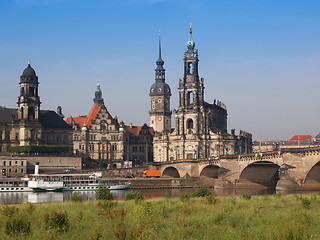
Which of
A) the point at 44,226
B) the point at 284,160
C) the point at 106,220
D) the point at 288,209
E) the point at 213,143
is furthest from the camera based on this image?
the point at 213,143

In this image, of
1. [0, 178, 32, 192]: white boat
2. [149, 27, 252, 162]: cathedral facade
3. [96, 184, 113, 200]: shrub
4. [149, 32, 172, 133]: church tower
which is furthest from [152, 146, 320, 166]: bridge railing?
[149, 32, 172, 133]: church tower

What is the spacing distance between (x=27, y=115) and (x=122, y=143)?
29149mm

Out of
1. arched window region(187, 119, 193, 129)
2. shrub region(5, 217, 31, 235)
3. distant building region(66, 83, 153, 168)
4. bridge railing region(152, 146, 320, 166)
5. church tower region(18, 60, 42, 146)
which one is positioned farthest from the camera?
arched window region(187, 119, 193, 129)

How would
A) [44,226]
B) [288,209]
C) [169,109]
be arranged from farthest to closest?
[169,109], [288,209], [44,226]

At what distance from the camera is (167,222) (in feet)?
101

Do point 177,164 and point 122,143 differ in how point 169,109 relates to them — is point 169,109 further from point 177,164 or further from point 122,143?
point 177,164

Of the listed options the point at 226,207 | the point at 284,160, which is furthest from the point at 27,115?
the point at 226,207

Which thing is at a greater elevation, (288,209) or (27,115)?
(27,115)

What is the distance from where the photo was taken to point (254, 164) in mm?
100438

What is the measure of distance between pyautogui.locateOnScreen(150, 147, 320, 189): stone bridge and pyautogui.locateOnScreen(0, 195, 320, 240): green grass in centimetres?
4698

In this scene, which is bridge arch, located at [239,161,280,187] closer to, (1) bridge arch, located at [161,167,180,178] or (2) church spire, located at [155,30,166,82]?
(1) bridge arch, located at [161,167,180,178]

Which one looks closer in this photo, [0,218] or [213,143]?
[0,218]

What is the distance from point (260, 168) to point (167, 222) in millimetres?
75563

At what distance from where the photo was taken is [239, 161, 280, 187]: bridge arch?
10081 cm
